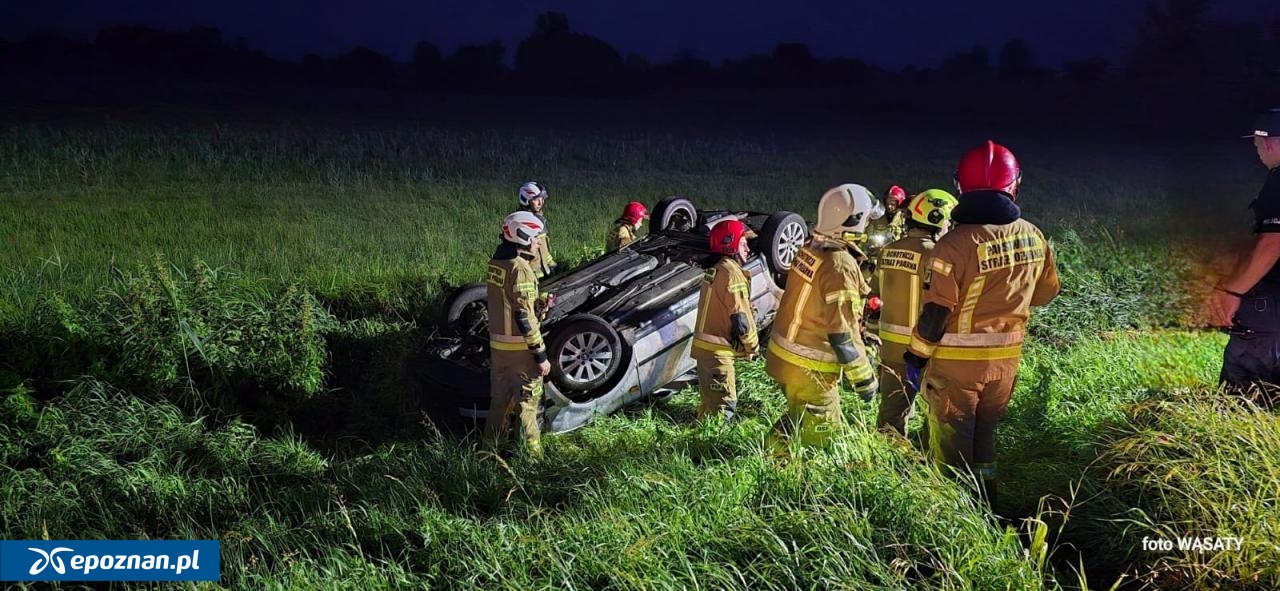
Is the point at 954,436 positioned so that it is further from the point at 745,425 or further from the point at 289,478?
the point at 289,478

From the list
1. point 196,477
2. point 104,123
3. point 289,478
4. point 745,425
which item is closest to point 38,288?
point 196,477

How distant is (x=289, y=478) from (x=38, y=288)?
3.38 metres

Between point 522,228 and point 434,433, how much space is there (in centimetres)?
152

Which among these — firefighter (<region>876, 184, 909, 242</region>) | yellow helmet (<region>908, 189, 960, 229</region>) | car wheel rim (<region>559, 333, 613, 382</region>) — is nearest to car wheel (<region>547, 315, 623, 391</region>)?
car wheel rim (<region>559, 333, 613, 382</region>)

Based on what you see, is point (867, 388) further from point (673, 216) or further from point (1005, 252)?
point (673, 216)

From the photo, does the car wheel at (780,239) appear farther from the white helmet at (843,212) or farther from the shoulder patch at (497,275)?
the shoulder patch at (497,275)

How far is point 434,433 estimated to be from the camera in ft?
16.8

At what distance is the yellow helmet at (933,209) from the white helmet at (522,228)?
2.11 meters

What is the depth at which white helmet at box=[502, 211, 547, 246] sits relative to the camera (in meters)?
4.55

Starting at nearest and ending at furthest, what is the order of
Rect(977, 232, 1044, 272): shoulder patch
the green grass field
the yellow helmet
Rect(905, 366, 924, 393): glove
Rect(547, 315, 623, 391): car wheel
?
the green grass field
Rect(977, 232, 1044, 272): shoulder patch
Rect(905, 366, 924, 393): glove
the yellow helmet
Rect(547, 315, 623, 391): car wheel

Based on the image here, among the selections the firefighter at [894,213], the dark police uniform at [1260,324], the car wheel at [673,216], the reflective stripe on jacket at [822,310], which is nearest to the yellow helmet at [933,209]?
the reflective stripe on jacket at [822,310]

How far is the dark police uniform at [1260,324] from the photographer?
3.68 m

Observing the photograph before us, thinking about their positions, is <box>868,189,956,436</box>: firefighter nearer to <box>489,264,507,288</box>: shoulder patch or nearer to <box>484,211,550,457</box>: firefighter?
<box>484,211,550,457</box>: firefighter

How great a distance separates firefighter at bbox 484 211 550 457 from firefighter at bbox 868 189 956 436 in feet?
6.16
